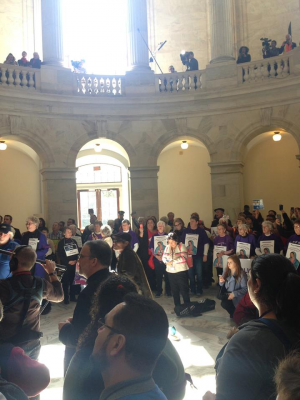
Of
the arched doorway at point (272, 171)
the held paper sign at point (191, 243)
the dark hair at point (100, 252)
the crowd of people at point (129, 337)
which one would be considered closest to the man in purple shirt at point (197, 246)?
the held paper sign at point (191, 243)

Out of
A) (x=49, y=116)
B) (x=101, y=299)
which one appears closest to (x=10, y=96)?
(x=49, y=116)

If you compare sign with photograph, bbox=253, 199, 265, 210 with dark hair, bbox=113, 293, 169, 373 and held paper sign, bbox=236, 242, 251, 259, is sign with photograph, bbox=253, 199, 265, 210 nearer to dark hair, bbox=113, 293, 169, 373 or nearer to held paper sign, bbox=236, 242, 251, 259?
held paper sign, bbox=236, 242, 251, 259

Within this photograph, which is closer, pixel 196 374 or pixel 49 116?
pixel 196 374

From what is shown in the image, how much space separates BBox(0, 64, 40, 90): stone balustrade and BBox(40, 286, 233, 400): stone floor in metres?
9.36

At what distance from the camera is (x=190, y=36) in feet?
75.5

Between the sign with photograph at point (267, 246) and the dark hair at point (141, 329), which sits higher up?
the dark hair at point (141, 329)

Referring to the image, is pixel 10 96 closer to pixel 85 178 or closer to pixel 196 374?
pixel 85 178

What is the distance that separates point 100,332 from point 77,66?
18.7 metres

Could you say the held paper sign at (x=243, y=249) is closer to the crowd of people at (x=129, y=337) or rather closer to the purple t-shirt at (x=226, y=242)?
the purple t-shirt at (x=226, y=242)

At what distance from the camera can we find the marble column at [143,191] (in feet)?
60.4

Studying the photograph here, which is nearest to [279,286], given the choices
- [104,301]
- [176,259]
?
[104,301]

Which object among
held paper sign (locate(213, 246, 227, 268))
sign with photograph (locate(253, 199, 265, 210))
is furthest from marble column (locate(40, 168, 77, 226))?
held paper sign (locate(213, 246, 227, 268))

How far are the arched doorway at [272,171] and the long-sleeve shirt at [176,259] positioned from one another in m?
11.2

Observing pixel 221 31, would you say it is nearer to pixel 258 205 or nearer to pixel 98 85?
pixel 98 85
